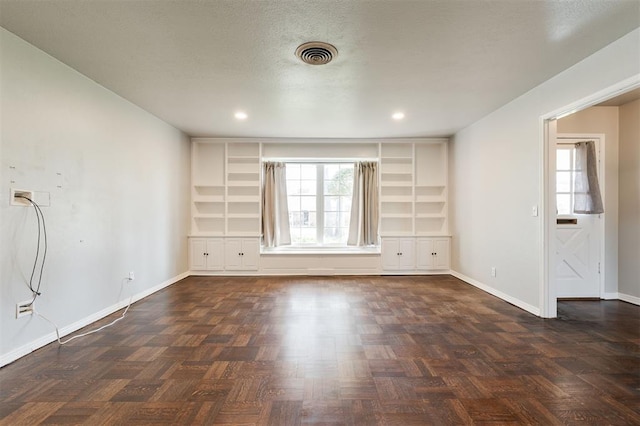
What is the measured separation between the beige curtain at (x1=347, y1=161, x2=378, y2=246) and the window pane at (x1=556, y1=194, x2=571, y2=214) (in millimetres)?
2684

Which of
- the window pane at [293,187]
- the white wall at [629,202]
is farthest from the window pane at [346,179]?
the white wall at [629,202]

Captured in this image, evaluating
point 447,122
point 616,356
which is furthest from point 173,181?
point 616,356

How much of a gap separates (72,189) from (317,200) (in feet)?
12.3

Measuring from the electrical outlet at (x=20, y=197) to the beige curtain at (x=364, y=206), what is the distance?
4.40 metres

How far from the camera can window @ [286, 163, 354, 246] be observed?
19.2 feet

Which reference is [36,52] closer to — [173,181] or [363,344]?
[173,181]

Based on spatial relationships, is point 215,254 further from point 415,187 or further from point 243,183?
point 415,187

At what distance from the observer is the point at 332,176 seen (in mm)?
5859

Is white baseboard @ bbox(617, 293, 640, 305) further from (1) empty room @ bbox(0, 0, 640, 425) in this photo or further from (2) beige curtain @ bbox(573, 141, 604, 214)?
(2) beige curtain @ bbox(573, 141, 604, 214)

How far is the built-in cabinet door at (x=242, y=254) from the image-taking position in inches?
215

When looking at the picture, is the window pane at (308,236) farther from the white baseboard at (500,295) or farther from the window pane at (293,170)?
the white baseboard at (500,295)

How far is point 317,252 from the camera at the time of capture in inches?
217

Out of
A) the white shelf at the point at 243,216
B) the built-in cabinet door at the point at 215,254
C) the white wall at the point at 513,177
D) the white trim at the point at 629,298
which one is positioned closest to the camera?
the white wall at the point at 513,177

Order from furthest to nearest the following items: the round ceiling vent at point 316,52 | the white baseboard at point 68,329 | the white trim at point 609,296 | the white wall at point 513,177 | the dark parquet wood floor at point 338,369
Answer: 1. the white trim at point 609,296
2. the white wall at point 513,177
3. the round ceiling vent at point 316,52
4. the white baseboard at point 68,329
5. the dark parquet wood floor at point 338,369
